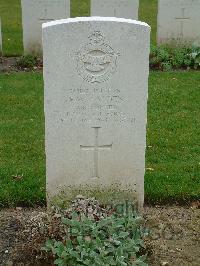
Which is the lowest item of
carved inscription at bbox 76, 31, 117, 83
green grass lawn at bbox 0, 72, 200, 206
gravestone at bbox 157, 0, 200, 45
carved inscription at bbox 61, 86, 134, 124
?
green grass lawn at bbox 0, 72, 200, 206

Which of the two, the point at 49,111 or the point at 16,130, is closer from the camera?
the point at 49,111

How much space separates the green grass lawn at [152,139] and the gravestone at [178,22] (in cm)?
176

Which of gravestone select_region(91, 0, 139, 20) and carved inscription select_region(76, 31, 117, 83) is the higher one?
gravestone select_region(91, 0, 139, 20)

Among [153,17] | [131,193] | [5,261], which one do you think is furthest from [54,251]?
[153,17]

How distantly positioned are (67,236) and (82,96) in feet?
3.68

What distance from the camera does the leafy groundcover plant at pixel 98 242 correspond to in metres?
3.95

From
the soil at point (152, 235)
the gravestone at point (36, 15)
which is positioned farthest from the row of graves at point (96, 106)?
the gravestone at point (36, 15)

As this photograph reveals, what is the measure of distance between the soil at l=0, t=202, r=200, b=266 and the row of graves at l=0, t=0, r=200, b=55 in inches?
240

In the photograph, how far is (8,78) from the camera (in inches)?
368

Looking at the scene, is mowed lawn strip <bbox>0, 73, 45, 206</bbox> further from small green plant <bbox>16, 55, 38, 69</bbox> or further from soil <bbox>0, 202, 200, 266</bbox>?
small green plant <bbox>16, 55, 38, 69</bbox>

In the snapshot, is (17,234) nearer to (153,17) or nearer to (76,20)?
(76,20)

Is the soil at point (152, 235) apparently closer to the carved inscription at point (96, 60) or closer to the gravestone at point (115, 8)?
the carved inscription at point (96, 60)

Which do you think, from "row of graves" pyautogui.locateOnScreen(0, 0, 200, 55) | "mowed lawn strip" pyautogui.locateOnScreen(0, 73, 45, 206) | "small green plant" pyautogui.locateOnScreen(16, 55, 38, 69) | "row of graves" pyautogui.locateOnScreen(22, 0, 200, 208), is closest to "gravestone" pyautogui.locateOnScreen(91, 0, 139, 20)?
"row of graves" pyautogui.locateOnScreen(0, 0, 200, 55)

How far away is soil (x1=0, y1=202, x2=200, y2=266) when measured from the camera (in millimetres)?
4352
